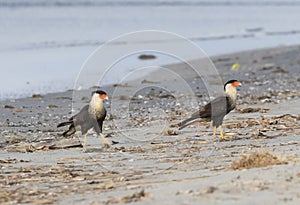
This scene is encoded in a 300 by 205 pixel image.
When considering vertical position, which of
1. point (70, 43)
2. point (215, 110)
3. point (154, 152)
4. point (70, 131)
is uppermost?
point (70, 43)

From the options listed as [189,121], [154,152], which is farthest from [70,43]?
[154,152]

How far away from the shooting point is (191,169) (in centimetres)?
847

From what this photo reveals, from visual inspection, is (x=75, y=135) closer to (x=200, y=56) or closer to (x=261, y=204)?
(x=261, y=204)

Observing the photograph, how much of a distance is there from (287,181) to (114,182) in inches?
68.3

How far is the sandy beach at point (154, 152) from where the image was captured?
7055 millimetres

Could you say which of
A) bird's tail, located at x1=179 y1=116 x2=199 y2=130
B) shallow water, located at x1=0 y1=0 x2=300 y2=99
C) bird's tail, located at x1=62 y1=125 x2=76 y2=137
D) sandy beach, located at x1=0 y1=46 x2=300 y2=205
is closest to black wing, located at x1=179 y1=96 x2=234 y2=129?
bird's tail, located at x1=179 y1=116 x2=199 y2=130

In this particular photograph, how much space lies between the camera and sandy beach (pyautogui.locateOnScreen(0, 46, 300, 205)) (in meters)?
7.05

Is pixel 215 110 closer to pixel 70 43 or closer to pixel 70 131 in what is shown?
pixel 70 131

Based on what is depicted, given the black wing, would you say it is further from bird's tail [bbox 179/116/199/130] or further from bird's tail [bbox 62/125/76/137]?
bird's tail [bbox 62/125/76/137]

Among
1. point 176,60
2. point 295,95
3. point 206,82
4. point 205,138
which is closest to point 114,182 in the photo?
point 205,138

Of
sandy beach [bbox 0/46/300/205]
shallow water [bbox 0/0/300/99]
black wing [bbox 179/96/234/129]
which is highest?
shallow water [bbox 0/0/300/99]

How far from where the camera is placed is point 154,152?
1004 cm

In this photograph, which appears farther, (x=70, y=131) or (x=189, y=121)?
(x=189, y=121)

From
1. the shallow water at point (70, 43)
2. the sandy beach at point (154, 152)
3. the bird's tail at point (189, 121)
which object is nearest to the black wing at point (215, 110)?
the bird's tail at point (189, 121)
